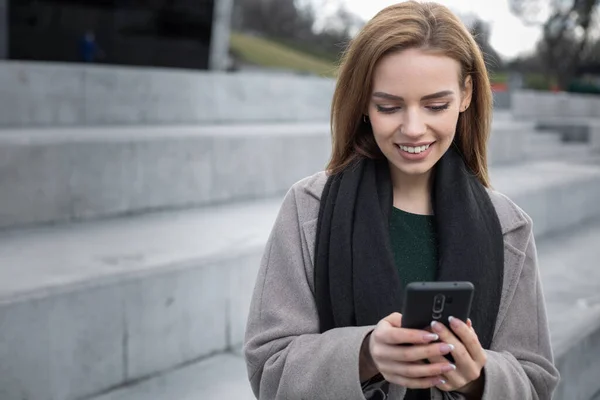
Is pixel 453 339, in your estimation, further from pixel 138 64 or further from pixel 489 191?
pixel 138 64

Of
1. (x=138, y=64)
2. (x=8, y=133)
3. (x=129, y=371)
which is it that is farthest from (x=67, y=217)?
(x=138, y=64)

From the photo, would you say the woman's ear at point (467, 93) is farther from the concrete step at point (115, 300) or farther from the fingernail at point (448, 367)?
the concrete step at point (115, 300)

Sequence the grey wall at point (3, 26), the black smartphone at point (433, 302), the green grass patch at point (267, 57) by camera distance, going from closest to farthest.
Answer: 1. the black smartphone at point (433, 302)
2. the grey wall at point (3, 26)
3. the green grass patch at point (267, 57)

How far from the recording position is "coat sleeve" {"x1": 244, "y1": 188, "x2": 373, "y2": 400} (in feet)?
4.49

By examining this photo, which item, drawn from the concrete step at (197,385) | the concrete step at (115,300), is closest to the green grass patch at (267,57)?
the concrete step at (115,300)

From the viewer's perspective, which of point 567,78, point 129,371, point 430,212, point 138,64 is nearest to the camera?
point 430,212

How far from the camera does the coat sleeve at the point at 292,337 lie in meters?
1.37

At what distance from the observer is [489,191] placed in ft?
5.52

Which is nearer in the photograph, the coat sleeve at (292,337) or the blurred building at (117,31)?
the coat sleeve at (292,337)

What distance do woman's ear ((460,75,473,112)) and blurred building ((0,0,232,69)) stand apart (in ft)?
30.5

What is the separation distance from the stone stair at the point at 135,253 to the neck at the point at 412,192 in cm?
167

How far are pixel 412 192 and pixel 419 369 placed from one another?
0.53 metres

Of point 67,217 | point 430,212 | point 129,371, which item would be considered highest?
point 430,212

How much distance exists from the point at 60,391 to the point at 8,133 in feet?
8.68
